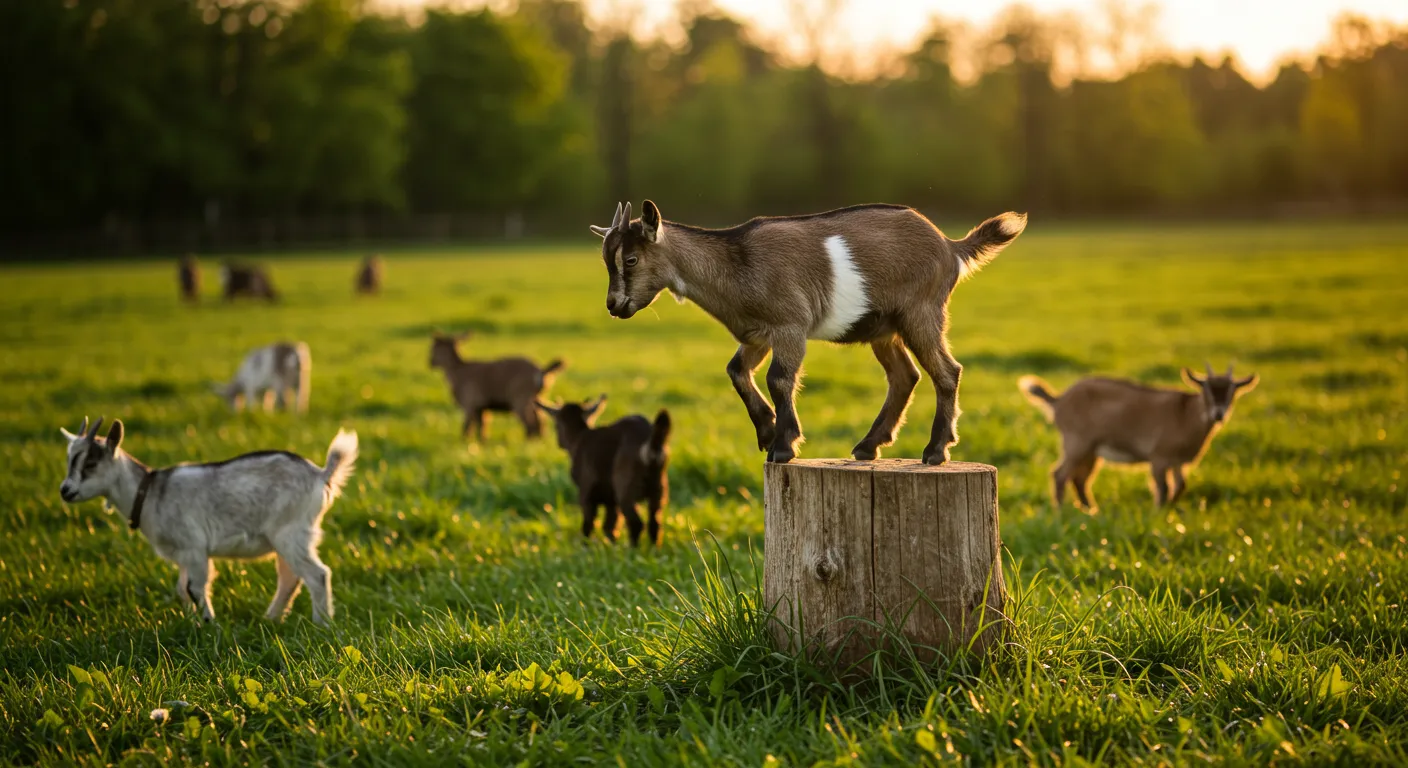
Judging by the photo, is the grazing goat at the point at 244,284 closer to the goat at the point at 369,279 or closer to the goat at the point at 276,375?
the goat at the point at 369,279

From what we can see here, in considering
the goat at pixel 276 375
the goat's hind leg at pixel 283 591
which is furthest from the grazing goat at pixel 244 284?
the goat's hind leg at pixel 283 591

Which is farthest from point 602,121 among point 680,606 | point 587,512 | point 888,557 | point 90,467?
point 888,557

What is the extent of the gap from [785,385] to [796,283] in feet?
1.37

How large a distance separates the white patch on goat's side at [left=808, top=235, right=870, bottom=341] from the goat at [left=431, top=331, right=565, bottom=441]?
7358mm

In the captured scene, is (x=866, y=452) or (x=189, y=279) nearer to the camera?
(x=866, y=452)

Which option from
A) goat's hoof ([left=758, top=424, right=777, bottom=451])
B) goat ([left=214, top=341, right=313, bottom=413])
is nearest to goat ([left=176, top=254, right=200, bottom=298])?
goat ([left=214, top=341, right=313, bottom=413])

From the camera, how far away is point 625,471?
24.9 ft

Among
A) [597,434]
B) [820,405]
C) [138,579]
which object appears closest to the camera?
[138,579]

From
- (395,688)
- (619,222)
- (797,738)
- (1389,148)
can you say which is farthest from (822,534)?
(1389,148)

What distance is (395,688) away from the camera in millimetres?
4773

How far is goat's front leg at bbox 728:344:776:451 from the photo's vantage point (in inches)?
185

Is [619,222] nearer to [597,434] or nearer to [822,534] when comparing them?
[822,534]

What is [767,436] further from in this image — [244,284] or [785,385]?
[244,284]

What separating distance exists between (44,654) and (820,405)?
8903 mm
